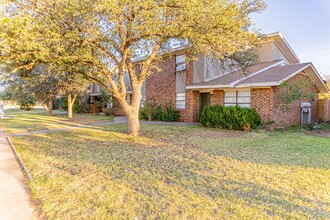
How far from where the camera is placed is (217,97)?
1323 centimetres

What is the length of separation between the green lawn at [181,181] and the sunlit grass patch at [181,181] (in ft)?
0.05

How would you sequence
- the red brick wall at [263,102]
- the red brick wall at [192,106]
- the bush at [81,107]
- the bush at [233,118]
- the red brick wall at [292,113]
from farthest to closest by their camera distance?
1. the bush at [81,107]
2. the red brick wall at [192,106]
3. the red brick wall at [292,113]
4. the red brick wall at [263,102]
5. the bush at [233,118]

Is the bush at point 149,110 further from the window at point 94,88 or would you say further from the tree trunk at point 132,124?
the window at point 94,88

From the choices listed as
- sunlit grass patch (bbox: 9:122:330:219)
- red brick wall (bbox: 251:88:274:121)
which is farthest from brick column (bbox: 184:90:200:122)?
sunlit grass patch (bbox: 9:122:330:219)

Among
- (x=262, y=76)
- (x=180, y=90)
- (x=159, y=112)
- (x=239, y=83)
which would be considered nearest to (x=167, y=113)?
(x=159, y=112)

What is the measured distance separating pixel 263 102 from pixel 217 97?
2956 mm

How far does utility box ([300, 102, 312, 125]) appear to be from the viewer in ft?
43.9

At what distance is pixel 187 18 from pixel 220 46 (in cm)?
225

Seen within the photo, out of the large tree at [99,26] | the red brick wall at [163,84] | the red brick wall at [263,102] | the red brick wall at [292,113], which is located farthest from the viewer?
the red brick wall at [163,84]

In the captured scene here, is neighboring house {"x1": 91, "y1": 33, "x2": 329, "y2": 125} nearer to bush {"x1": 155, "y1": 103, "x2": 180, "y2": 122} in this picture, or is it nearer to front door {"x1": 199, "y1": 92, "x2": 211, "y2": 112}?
front door {"x1": 199, "y1": 92, "x2": 211, "y2": 112}

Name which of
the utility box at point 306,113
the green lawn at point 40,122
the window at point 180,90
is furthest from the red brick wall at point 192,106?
the green lawn at point 40,122

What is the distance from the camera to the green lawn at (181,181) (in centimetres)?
301

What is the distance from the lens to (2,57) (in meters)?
6.34

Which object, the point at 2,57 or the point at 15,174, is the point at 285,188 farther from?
the point at 2,57
